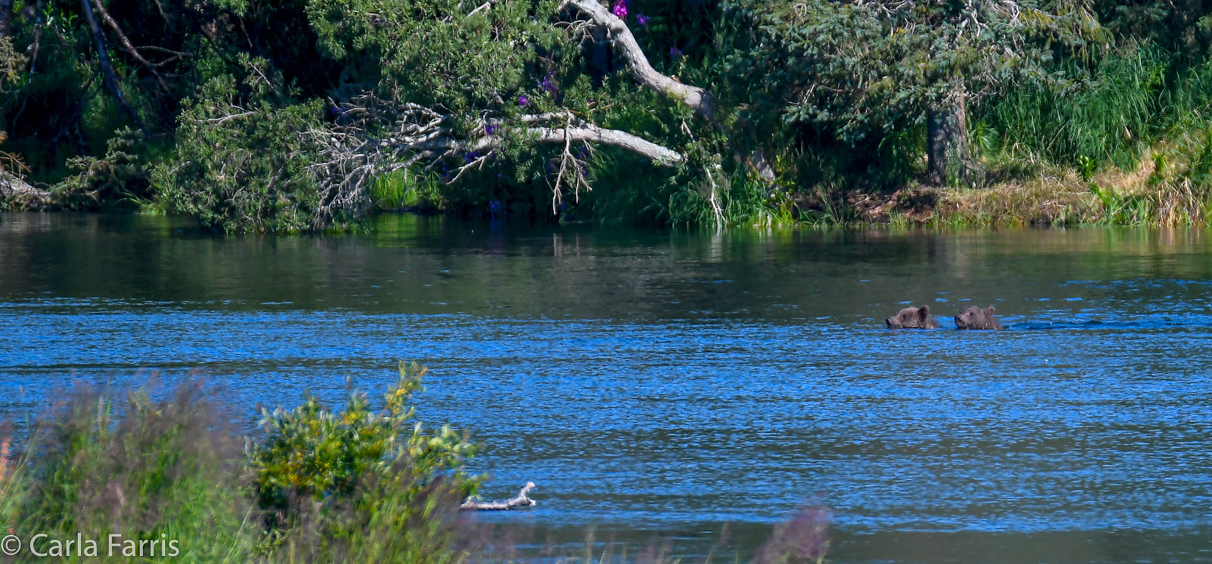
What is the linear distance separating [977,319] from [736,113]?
12748mm

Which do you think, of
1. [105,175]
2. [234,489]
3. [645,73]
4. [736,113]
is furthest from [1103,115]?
[234,489]

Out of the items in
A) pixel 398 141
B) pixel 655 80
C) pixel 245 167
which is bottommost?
pixel 245 167

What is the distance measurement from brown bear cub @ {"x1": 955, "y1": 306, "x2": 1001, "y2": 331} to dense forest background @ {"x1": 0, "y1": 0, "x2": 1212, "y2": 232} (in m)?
10.6

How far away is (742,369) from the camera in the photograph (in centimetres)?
941

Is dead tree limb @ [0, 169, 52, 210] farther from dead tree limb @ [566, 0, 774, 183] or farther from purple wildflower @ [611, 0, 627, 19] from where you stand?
dead tree limb @ [566, 0, 774, 183]

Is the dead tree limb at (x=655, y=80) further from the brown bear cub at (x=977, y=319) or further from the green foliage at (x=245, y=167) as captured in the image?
the brown bear cub at (x=977, y=319)

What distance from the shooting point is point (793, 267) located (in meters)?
16.1

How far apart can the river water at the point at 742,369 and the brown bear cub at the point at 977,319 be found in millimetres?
203

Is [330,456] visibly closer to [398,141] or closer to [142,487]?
[142,487]

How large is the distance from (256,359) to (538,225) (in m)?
15.1

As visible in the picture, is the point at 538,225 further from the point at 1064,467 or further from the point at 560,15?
the point at 1064,467

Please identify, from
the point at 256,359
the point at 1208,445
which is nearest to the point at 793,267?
the point at 256,359

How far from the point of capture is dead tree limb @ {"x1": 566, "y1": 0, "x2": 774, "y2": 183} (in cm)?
2383

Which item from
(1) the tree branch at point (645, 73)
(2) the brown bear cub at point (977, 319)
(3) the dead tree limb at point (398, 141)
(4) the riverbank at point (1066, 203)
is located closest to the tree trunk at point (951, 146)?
(4) the riverbank at point (1066, 203)
